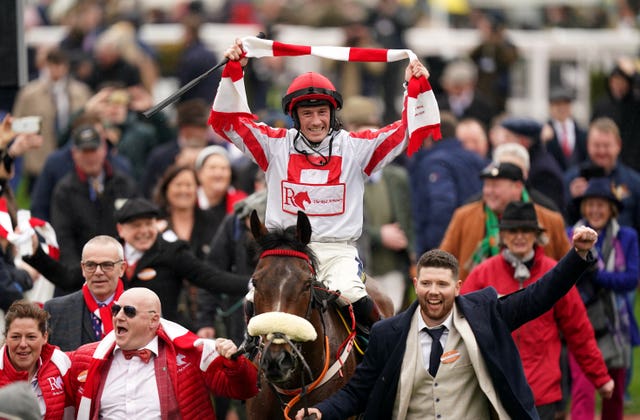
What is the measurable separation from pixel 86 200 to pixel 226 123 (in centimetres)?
393

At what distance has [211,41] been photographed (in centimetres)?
2583

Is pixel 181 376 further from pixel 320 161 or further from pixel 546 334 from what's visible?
pixel 546 334

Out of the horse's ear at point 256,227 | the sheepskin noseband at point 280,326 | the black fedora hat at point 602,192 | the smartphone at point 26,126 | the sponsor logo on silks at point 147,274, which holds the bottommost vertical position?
the sheepskin noseband at point 280,326

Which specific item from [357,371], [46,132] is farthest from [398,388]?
[46,132]

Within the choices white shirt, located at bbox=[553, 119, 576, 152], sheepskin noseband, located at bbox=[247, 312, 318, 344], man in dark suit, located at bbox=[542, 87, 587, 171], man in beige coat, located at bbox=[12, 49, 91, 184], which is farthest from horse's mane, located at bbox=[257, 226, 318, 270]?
man in beige coat, located at bbox=[12, 49, 91, 184]

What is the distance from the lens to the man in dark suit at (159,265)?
1045 cm

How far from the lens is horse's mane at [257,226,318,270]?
8.23 m

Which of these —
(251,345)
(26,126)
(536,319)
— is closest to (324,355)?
(251,345)

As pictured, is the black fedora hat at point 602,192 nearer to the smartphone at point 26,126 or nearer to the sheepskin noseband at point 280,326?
the smartphone at point 26,126

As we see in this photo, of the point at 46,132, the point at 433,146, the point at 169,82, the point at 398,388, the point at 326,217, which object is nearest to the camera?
the point at 398,388

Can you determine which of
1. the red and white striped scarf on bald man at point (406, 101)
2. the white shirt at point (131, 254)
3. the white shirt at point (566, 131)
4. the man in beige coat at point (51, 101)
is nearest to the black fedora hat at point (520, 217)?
the red and white striped scarf on bald man at point (406, 101)

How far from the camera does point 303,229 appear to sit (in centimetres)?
825

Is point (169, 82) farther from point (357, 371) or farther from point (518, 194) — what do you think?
point (357, 371)

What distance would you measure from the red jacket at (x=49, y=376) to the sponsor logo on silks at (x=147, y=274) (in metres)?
2.15
